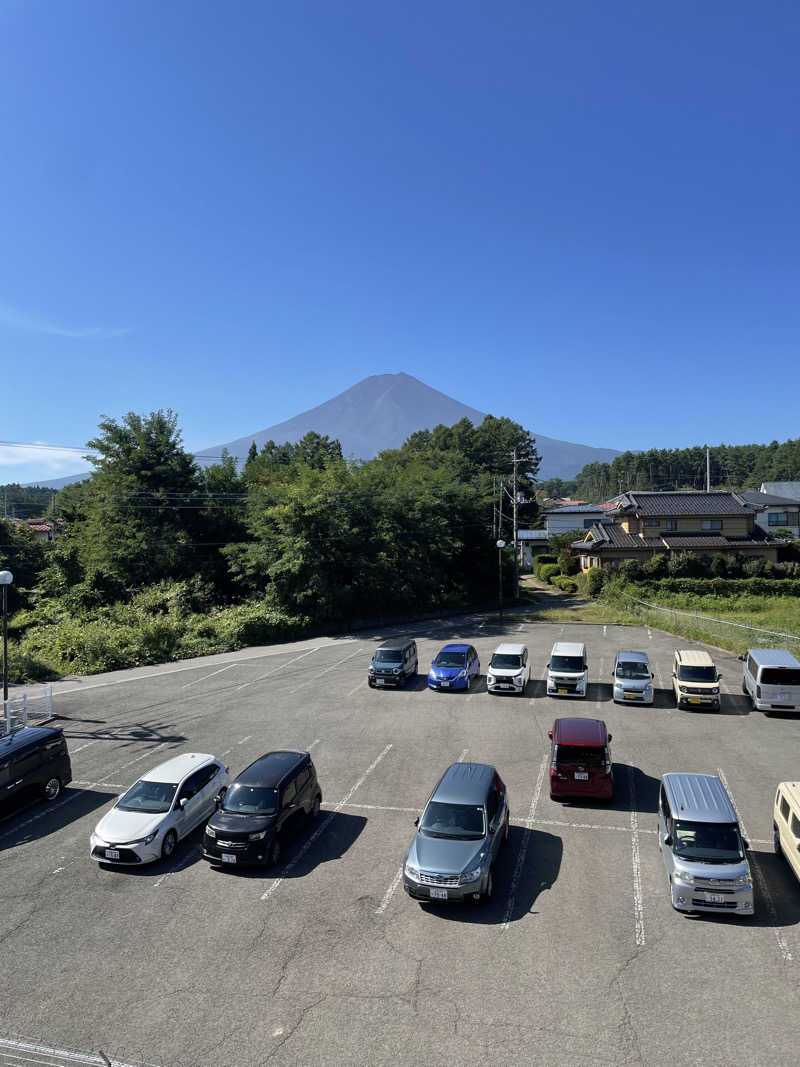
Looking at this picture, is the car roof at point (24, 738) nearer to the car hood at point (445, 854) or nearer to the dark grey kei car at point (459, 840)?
the dark grey kei car at point (459, 840)

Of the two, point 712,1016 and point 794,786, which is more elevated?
point 794,786

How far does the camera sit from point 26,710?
23.0 metres

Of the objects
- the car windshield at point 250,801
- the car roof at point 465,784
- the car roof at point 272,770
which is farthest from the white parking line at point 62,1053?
the car roof at point 465,784

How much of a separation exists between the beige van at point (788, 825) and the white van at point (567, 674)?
1155 centimetres

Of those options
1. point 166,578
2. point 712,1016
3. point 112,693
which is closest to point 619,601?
point 166,578

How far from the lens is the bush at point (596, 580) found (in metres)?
56.2

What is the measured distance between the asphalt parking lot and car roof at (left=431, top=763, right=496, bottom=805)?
1.59 meters

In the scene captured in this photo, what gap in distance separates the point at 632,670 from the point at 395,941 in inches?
670

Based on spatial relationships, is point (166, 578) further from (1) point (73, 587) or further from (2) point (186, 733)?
(2) point (186, 733)

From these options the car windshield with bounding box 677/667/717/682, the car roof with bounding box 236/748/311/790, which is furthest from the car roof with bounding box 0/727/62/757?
the car windshield with bounding box 677/667/717/682

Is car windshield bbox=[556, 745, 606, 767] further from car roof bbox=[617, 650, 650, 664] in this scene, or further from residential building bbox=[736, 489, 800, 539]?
residential building bbox=[736, 489, 800, 539]

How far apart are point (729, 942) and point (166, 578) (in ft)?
138

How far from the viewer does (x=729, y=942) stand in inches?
432

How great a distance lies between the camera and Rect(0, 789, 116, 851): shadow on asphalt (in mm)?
15844
